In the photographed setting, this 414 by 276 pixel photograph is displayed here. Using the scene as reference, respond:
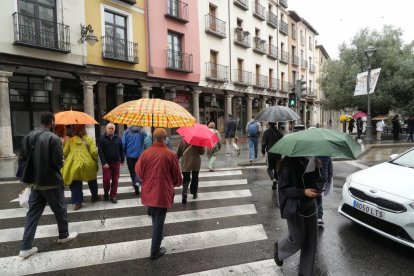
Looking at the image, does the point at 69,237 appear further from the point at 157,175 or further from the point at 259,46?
the point at 259,46

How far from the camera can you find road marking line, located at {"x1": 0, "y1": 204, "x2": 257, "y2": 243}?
4.81m

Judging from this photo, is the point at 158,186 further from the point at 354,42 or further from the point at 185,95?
the point at 354,42

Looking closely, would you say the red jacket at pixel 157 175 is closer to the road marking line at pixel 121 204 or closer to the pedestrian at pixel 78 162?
the pedestrian at pixel 78 162

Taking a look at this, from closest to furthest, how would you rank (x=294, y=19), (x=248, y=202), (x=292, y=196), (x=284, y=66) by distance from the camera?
(x=292, y=196)
(x=248, y=202)
(x=284, y=66)
(x=294, y=19)

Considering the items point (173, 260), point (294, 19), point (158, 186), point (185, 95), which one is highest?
point (294, 19)

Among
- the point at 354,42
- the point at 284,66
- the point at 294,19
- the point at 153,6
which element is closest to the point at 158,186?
the point at 153,6

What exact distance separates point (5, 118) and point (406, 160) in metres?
13.3

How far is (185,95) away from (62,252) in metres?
17.1

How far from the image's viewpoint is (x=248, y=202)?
258 inches

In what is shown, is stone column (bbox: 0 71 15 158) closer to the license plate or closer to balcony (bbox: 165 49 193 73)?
balcony (bbox: 165 49 193 73)

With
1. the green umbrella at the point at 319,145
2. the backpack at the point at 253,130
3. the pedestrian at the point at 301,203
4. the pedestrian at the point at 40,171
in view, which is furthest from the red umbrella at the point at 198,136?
the backpack at the point at 253,130

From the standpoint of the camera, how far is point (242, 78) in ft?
80.0

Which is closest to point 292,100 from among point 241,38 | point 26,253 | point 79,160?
point 241,38

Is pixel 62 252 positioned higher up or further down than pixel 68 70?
further down
